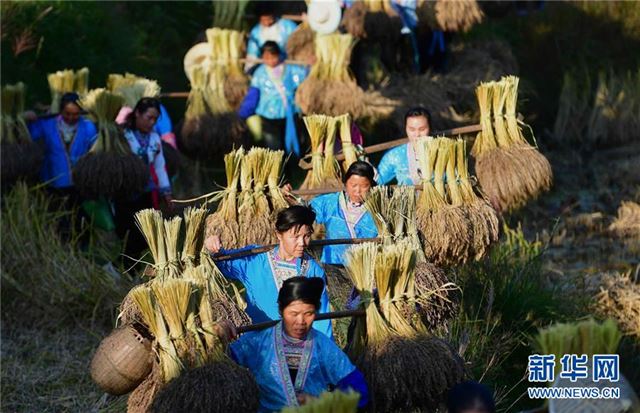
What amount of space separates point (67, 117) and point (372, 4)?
295 cm

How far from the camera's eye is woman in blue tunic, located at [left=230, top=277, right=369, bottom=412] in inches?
225

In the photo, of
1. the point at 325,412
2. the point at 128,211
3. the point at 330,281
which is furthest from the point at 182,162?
the point at 325,412

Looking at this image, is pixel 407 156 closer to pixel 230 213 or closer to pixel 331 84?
pixel 230 213

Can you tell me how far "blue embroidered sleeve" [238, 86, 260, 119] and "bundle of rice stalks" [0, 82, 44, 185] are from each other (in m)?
1.89

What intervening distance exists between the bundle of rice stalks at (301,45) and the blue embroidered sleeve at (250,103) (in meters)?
0.47

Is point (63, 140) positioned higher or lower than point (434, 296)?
higher

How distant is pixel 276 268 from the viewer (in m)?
6.64

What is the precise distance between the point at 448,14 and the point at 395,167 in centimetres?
382

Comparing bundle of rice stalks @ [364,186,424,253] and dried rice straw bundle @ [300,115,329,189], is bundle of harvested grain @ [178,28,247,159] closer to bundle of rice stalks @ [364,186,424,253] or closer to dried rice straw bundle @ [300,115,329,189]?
dried rice straw bundle @ [300,115,329,189]

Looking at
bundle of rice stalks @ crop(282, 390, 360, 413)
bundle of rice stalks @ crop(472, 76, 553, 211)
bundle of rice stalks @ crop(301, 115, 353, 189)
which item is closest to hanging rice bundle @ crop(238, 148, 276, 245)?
bundle of rice stalks @ crop(301, 115, 353, 189)

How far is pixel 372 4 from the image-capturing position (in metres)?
11.6

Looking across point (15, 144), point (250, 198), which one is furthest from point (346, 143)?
point (15, 144)

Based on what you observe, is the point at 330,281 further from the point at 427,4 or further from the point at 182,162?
the point at 427,4

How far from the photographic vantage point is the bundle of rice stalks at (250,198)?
24.8 feet
